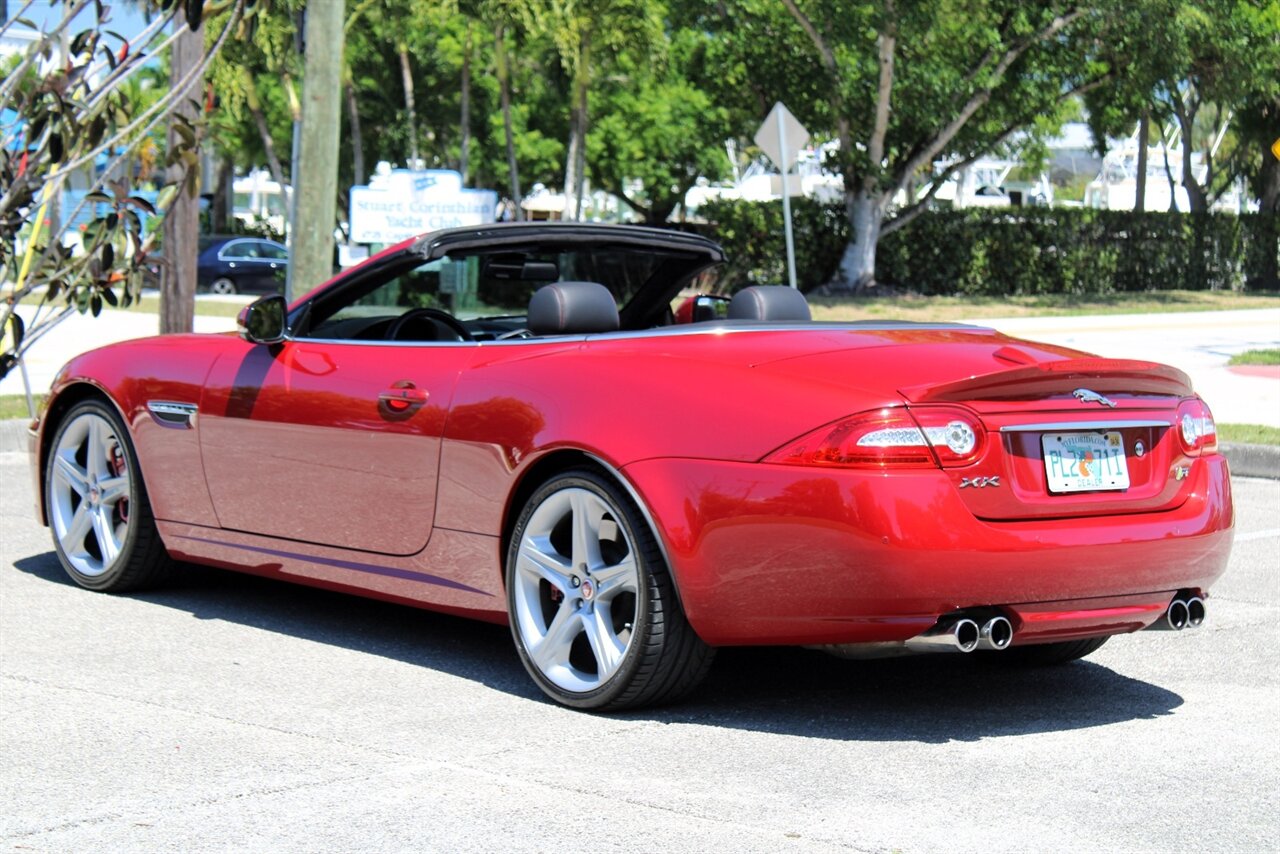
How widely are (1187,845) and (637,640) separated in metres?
1.62

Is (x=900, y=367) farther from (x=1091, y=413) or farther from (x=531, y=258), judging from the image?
(x=531, y=258)

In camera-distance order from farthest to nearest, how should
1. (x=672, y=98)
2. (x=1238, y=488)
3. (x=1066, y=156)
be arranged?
(x=1066, y=156), (x=672, y=98), (x=1238, y=488)

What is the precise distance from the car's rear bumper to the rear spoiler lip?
25 cm

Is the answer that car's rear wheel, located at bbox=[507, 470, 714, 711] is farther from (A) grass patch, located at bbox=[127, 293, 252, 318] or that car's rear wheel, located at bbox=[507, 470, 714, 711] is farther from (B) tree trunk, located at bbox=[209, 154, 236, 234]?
(B) tree trunk, located at bbox=[209, 154, 236, 234]

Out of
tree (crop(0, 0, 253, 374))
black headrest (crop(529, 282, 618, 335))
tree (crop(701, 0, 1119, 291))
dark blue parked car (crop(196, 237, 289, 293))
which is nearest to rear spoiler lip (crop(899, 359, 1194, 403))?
black headrest (crop(529, 282, 618, 335))

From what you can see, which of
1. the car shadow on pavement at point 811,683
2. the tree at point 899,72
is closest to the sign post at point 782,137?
the tree at point 899,72

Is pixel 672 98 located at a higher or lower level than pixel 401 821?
higher

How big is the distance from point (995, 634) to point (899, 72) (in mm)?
29733

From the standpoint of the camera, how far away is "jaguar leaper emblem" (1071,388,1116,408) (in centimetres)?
514

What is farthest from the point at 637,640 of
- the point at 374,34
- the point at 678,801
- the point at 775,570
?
the point at 374,34

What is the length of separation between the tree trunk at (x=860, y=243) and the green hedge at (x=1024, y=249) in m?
0.59

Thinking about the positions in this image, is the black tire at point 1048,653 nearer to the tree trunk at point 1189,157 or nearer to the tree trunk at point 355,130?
the tree trunk at point 1189,157

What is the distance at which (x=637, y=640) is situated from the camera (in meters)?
5.13

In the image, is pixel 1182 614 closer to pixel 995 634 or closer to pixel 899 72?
pixel 995 634
